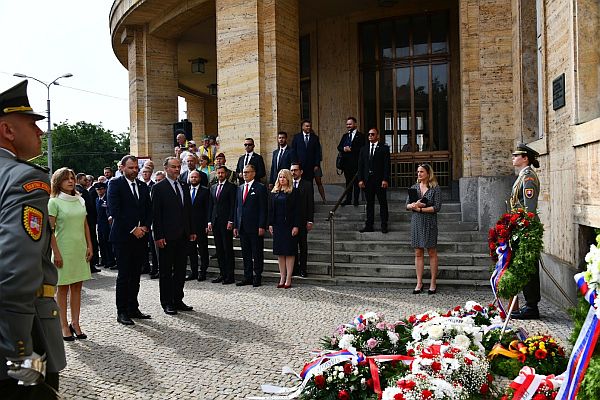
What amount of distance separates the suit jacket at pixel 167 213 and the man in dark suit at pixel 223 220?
2439 millimetres

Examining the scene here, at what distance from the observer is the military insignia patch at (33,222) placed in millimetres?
2209

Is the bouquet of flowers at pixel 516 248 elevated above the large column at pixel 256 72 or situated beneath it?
situated beneath

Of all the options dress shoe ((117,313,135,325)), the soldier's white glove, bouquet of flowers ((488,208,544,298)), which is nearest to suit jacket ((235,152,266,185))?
dress shoe ((117,313,135,325))

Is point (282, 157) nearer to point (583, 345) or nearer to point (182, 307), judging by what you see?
point (182, 307)

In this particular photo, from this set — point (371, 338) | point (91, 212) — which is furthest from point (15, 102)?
point (91, 212)

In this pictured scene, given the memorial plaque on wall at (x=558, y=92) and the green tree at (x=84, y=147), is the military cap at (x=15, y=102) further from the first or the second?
the green tree at (x=84, y=147)

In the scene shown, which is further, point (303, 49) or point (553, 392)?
point (303, 49)

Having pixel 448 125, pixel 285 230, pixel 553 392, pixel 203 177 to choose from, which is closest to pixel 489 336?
pixel 553 392

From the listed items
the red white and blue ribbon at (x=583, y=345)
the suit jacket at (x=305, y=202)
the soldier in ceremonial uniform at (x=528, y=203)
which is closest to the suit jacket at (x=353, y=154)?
the suit jacket at (x=305, y=202)

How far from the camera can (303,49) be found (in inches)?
655

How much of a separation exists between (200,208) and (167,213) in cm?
280

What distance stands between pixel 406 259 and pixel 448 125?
624 centimetres

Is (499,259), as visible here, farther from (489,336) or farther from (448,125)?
(448,125)

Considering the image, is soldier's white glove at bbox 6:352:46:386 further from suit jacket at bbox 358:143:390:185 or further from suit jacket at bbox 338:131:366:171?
suit jacket at bbox 338:131:366:171
